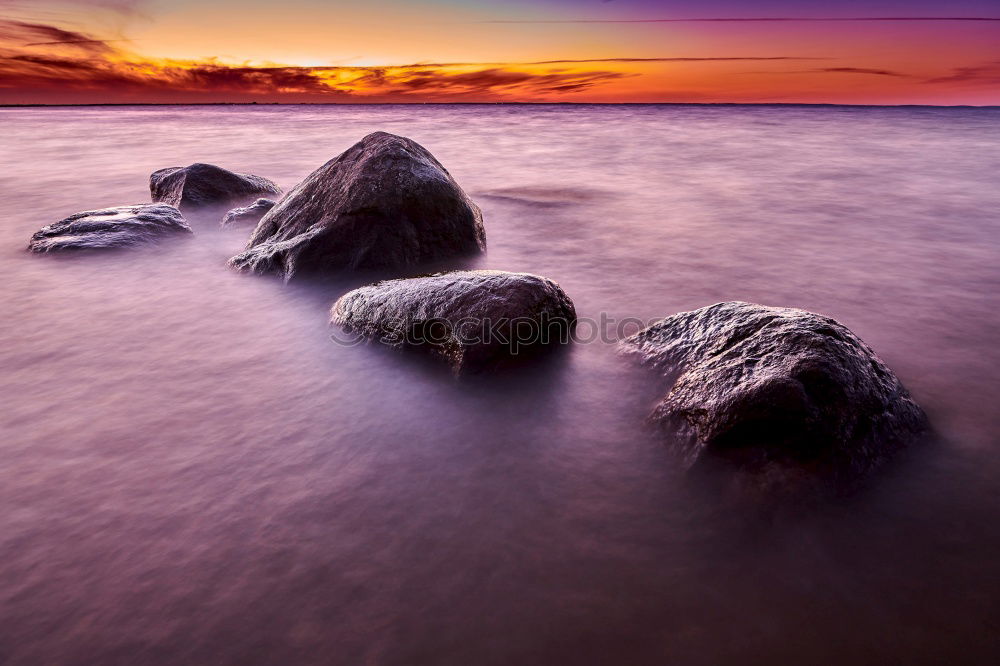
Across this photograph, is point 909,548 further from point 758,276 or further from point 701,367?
point 758,276

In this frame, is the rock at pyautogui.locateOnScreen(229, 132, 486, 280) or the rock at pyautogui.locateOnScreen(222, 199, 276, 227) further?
the rock at pyautogui.locateOnScreen(222, 199, 276, 227)

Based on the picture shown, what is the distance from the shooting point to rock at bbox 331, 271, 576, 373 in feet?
11.3

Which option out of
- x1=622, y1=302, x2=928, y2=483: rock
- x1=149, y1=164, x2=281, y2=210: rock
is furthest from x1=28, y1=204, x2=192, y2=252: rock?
x1=622, y1=302, x2=928, y2=483: rock

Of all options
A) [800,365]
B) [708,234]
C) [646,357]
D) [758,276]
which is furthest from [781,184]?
[800,365]

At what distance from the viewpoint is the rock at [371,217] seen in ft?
16.9

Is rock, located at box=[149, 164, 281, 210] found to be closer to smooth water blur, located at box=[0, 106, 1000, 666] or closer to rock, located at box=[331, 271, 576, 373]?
smooth water blur, located at box=[0, 106, 1000, 666]

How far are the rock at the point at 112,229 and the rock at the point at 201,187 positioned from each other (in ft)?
3.77

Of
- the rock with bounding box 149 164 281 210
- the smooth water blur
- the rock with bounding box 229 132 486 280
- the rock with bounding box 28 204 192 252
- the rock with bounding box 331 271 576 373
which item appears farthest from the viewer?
the rock with bounding box 149 164 281 210

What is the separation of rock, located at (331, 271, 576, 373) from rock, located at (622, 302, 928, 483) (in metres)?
0.98

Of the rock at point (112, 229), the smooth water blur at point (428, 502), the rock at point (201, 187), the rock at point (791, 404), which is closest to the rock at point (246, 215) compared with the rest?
the rock at point (112, 229)

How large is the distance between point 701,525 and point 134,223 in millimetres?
6692

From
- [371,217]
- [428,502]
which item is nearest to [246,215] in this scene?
[371,217]

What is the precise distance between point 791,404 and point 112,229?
682 centimetres

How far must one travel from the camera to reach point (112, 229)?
640cm
